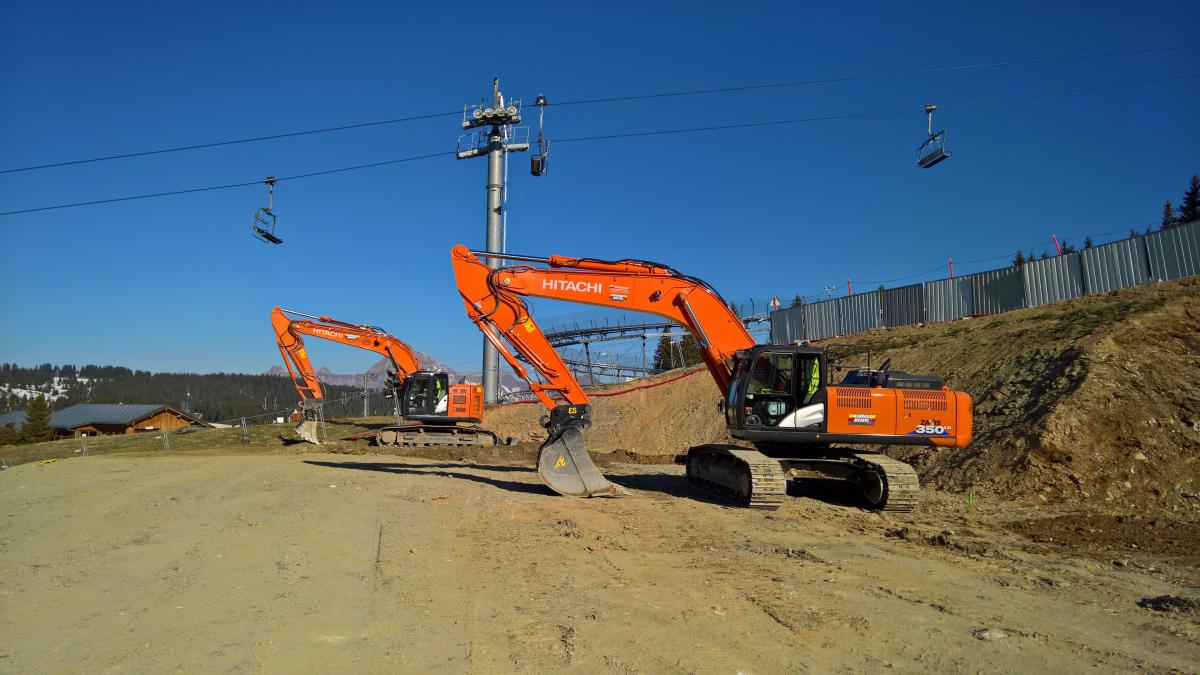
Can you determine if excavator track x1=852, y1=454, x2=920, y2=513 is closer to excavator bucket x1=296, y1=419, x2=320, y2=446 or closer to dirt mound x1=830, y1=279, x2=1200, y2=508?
dirt mound x1=830, y1=279, x2=1200, y2=508

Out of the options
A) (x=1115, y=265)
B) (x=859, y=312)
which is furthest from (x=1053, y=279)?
(x=859, y=312)

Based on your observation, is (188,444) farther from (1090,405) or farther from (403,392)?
(1090,405)

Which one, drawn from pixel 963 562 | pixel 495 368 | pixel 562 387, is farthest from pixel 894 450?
pixel 495 368

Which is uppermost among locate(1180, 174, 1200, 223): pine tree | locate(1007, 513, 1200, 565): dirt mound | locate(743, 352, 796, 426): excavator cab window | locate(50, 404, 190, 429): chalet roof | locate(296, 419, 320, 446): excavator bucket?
locate(1180, 174, 1200, 223): pine tree

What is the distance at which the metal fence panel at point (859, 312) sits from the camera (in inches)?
1227

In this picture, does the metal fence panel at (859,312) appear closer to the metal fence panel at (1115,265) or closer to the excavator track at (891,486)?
the metal fence panel at (1115,265)

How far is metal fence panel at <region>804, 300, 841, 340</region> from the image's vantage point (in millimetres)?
32969

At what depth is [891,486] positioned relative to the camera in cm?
1241

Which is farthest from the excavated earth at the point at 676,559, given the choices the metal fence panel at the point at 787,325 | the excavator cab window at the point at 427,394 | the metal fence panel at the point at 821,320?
the metal fence panel at the point at 787,325

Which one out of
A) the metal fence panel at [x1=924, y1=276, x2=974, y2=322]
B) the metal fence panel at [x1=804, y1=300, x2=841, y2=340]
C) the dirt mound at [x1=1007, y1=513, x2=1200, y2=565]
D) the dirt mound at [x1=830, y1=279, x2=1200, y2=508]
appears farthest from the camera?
the metal fence panel at [x1=804, y1=300, x2=841, y2=340]

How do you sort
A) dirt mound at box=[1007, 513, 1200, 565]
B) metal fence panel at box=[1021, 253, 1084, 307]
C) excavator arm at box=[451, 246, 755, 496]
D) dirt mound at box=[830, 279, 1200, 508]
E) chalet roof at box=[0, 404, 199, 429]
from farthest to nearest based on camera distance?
chalet roof at box=[0, 404, 199, 429] → metal fence panel at box=[1021, 253, 1084, 307] → excavator arm at box=[451, 246, 755, 496] → dirt mound at box=[830, 279, 1200, 508] → dirt mound at box=[1007, 513, 1200, 565]

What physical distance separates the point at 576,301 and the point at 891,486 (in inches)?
268

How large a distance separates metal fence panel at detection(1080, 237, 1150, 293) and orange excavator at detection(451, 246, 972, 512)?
13.0m

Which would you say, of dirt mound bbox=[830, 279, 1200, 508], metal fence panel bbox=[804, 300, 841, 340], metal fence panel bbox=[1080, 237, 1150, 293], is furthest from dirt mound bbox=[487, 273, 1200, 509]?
metal fence panel bbox=[804, 300, 841, 340]
